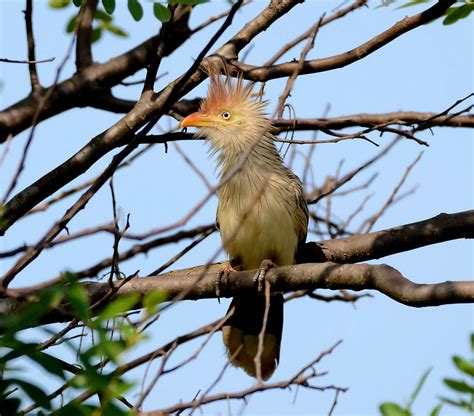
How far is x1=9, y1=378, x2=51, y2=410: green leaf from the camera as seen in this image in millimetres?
2195

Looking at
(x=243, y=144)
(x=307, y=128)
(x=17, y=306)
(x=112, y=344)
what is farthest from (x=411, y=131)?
(x=112, y=344)

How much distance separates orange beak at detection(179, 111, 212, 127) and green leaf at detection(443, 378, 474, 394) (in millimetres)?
2680

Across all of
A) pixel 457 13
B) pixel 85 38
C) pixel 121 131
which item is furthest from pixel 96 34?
pixel 457 13

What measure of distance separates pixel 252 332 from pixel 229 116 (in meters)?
1.52

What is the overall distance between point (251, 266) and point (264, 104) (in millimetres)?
1220

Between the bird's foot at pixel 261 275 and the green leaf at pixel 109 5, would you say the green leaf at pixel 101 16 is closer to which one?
the green leaf at pixel 109 5

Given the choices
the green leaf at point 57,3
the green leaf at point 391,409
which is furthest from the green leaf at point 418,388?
the green leaf at point 57,3

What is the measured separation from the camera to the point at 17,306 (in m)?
4.22

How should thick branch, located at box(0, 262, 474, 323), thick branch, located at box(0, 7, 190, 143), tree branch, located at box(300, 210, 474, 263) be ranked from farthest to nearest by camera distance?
thick branch, located at box(0, 7, 190, 143) < tree branch, located at box(300, 210, 474, 263) < thick branch, located at box(0, 262, 474, 323)

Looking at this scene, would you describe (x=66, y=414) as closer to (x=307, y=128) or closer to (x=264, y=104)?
(x=307, y=128)

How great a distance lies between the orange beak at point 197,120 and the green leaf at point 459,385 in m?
2.68

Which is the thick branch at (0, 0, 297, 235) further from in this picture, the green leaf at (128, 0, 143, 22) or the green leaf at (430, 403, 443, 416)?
the green leaf at (430, 403, 443, 416)

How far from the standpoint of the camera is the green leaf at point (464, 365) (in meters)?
3.72

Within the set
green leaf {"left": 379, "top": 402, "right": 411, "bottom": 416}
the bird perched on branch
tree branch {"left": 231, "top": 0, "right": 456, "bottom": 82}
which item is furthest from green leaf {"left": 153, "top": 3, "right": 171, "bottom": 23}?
green leaf {"left": 379, "top": 402, "right": 411, "bottom": 416}
